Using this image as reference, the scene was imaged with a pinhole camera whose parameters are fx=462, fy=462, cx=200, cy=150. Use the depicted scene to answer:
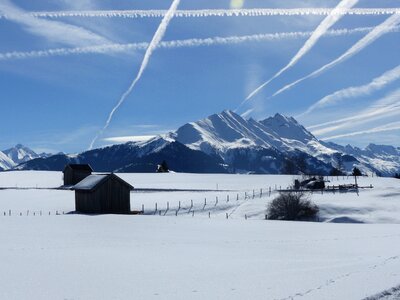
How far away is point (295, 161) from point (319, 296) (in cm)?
15111

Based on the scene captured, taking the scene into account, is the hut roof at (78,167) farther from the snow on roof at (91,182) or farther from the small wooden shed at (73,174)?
the snow on roof at (91,182)

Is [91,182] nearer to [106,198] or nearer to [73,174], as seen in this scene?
[106,198]

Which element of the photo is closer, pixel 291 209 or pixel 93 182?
pixel 93 182

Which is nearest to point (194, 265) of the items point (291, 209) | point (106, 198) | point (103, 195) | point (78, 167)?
point (103, 195)

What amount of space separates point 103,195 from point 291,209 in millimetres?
24047

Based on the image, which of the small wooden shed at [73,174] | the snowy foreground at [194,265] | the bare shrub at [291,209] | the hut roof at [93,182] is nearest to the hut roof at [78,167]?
the small wooden shed at [73,174]

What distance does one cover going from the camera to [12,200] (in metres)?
76.1

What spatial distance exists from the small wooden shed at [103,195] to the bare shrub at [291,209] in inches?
737

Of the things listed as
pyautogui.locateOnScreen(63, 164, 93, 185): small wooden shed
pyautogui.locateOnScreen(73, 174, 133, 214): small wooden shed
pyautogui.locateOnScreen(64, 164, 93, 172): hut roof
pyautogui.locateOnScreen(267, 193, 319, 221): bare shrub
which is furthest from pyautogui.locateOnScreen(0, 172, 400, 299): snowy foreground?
pyautogui.locateOnScreen(64, 164, 93, 172): hut roof

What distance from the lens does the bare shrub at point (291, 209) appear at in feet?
193

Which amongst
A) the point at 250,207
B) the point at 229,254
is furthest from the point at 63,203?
the point at 229,254

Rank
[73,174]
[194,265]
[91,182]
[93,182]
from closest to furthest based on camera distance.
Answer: [194,265] < [93,182] < [91,182] < [73,174]

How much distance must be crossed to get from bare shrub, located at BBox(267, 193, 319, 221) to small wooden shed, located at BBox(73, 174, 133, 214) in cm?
1873

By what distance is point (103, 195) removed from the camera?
56438 millimetres
